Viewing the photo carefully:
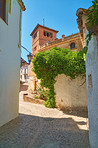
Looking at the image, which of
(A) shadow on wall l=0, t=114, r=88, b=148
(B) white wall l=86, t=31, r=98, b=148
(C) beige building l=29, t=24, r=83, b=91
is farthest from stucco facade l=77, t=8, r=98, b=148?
(C) beige building l=29, t=24, r=83, b=91

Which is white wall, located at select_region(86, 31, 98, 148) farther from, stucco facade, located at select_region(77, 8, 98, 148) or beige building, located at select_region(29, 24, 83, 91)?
beige building, located at select_region(29, 24, 83, 91)

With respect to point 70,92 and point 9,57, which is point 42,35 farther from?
point 9,57

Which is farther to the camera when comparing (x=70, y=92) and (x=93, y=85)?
(x=70, y=92)

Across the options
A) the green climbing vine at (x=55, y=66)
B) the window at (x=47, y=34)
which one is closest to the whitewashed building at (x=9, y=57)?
the green climbing vine at (x=55, y=66)

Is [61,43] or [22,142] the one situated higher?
[61,43]

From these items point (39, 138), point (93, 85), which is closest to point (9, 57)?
point (39, 138)

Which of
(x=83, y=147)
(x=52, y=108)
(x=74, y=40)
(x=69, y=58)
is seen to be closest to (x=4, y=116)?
(x=83, y=147)

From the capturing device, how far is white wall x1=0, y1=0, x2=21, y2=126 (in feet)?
16.9

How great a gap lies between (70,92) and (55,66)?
2.37 meters

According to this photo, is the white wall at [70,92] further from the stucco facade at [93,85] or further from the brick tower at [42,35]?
the brick tower at [42,35]

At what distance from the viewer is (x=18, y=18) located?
7.03 m

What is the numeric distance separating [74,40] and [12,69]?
12821mm

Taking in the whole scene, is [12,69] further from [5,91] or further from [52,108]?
[52,108]

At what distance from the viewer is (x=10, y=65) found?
19.4 ft
